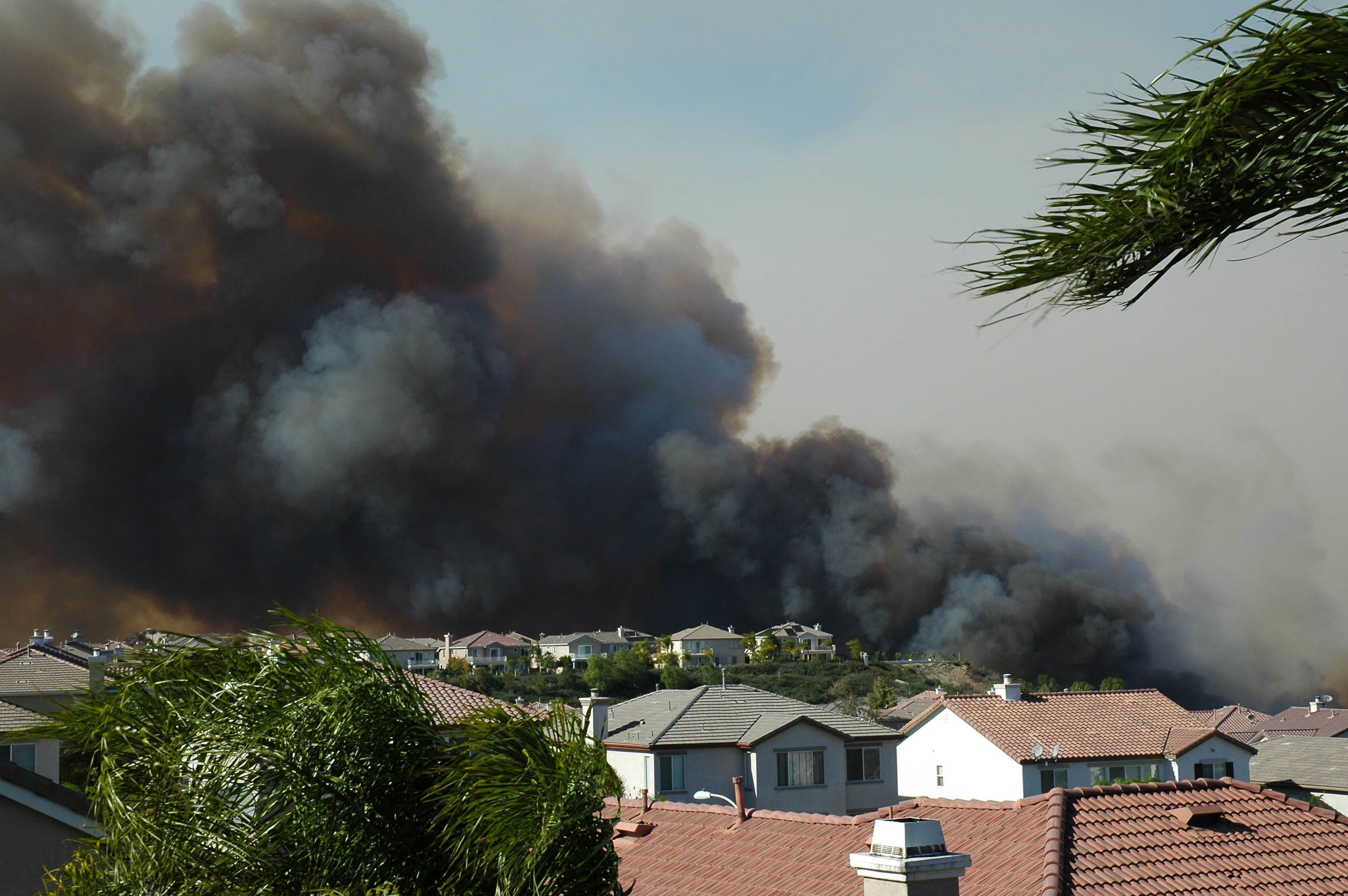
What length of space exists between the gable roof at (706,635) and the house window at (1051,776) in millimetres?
79503

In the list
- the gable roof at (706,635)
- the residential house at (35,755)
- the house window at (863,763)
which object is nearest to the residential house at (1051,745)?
the house window at (863,763)

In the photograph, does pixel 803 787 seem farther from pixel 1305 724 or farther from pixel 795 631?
pixel 795 631

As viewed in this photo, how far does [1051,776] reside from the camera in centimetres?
3862

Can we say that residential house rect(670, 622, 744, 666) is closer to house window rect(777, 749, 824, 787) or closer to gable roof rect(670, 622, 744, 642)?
gable roof rect(670, 622, 744, 642)

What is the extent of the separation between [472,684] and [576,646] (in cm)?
5320

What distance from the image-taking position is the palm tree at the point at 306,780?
4293 millimetres

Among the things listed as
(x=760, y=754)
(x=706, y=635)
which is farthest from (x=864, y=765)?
(x=706, y=635)

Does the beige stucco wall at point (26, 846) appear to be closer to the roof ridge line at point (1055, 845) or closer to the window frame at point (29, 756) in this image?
the roof ridge line at point (1055, 845)

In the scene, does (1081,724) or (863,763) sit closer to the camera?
(863,763)

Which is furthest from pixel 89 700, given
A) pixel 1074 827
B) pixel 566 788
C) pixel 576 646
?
pixel 576 646

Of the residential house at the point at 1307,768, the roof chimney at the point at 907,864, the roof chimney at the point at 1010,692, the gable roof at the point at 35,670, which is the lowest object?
the residential house at the point at 1307,768

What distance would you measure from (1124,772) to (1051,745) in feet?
8.82

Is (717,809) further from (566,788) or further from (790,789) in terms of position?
(790,789)

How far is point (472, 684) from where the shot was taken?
7288 centimetres
